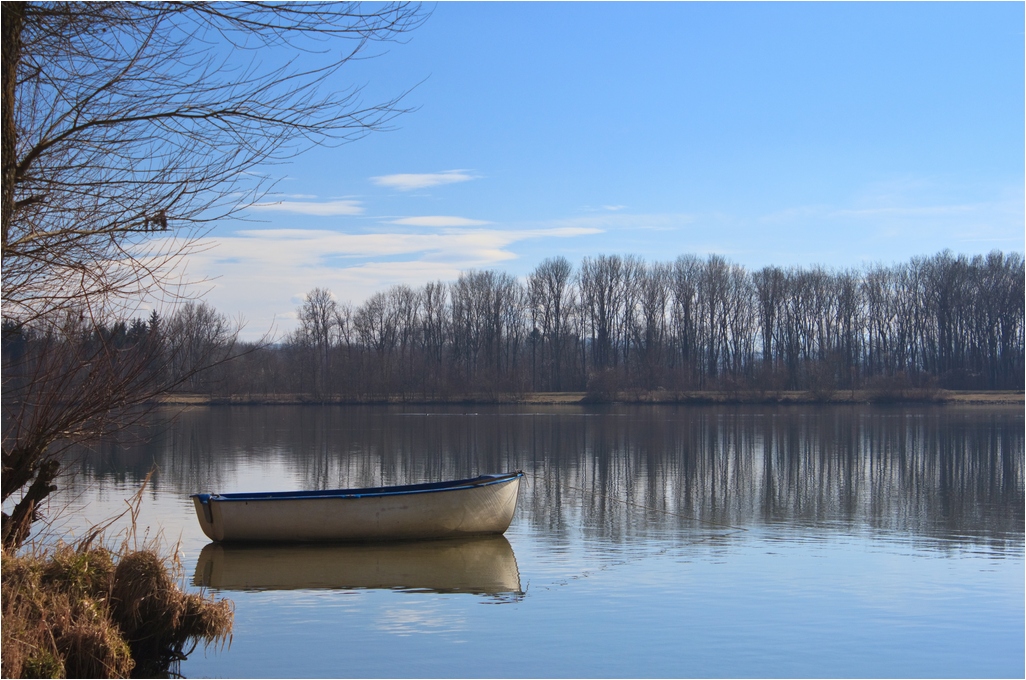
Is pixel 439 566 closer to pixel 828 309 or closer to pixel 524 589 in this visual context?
pixel 524 589

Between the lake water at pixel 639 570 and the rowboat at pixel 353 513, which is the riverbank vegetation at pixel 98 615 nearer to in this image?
the lake water at pixel 639 570

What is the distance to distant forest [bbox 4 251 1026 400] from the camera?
269 feet

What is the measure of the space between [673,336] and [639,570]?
76952mm

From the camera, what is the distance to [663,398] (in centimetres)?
7706

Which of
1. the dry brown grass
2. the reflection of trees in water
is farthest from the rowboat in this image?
the dry brown grass

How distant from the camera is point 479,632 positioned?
468 inches

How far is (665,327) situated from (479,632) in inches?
3174

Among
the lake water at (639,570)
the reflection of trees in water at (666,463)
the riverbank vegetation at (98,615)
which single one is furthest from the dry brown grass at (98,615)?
the reflection of trees in water at (666,463)

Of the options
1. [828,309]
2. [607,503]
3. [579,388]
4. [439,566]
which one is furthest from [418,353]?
[439,566]

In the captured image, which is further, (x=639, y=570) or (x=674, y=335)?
(x=674, y=335)

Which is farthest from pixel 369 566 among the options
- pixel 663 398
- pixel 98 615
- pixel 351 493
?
pixel 663 398

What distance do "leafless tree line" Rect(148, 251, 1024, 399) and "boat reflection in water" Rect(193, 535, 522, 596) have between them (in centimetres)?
6153

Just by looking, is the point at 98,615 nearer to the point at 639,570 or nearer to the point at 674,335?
the point at 639,570

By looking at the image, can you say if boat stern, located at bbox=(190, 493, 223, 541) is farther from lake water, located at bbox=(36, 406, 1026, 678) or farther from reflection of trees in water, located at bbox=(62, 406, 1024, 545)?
reflection of trees in water, located at bbox=(62, 406, 1024, 545)
